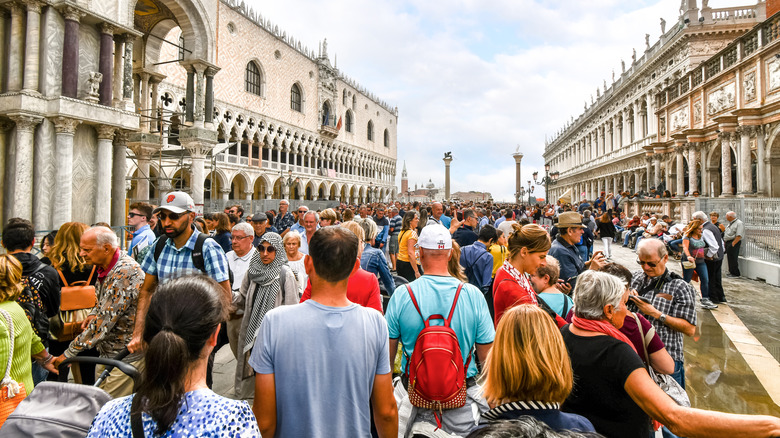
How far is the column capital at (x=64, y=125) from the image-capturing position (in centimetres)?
883

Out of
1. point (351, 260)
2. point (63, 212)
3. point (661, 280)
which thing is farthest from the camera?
point (63, 212)

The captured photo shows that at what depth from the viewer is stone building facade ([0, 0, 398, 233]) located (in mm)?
8719

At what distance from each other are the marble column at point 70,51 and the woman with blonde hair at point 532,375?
1150cm

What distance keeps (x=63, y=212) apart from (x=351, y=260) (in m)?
10.3

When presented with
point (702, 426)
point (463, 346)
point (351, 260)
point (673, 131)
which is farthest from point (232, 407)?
point (673, 131)

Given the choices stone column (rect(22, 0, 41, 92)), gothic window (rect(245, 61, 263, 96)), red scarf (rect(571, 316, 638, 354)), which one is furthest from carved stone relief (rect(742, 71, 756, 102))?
gothic window (rect(245, 61, 263, 96))

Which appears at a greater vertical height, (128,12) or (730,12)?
(730,12)

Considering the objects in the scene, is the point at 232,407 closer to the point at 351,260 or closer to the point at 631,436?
the point at 351,260

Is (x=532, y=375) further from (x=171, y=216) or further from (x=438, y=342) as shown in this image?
(x=171, y=216)

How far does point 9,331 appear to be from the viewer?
2096 mm

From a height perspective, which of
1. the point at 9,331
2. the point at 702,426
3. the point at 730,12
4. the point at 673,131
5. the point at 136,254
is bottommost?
the point at 702,426

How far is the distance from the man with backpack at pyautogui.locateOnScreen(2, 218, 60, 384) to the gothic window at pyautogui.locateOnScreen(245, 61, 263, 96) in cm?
2905

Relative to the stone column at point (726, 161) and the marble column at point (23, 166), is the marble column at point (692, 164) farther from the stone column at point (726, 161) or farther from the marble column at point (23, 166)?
the marble column at point (23, 166)

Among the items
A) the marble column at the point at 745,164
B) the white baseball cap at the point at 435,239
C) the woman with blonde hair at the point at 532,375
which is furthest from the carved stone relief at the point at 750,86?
the woman with blonde hair at the point at 532,375
